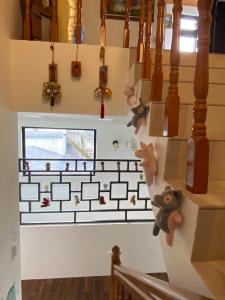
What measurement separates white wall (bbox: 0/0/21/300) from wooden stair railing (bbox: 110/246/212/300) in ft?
2.61

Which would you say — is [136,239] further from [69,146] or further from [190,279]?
[190,279]

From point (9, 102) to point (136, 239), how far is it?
268cm

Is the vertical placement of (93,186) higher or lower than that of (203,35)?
lower

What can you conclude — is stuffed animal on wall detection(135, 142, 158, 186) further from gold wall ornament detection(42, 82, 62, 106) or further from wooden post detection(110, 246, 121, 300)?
gold wall ornament detection(42, 82, 62, 106)

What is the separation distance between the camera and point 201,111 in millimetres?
822

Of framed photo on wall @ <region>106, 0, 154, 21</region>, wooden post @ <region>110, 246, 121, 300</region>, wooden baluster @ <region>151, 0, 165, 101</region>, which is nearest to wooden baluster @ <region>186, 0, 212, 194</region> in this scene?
wooden baluster @ <region>151, 0, 165, 101</region>

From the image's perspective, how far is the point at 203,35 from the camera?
82 centimetres

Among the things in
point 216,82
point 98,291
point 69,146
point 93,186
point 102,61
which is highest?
point 102,61

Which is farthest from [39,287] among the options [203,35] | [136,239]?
[203,35]

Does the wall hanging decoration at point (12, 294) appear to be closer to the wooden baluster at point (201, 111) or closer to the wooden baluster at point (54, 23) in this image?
the wooden baluster at point (201, 111)

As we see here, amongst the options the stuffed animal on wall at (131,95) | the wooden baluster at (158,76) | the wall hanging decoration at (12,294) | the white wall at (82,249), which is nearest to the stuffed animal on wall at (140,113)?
the wooden baluster at (158,76)

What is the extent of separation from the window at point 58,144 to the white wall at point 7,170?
3047 mm

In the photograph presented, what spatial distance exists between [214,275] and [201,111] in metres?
0.51

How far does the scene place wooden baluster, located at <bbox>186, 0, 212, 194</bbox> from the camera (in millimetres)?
815
